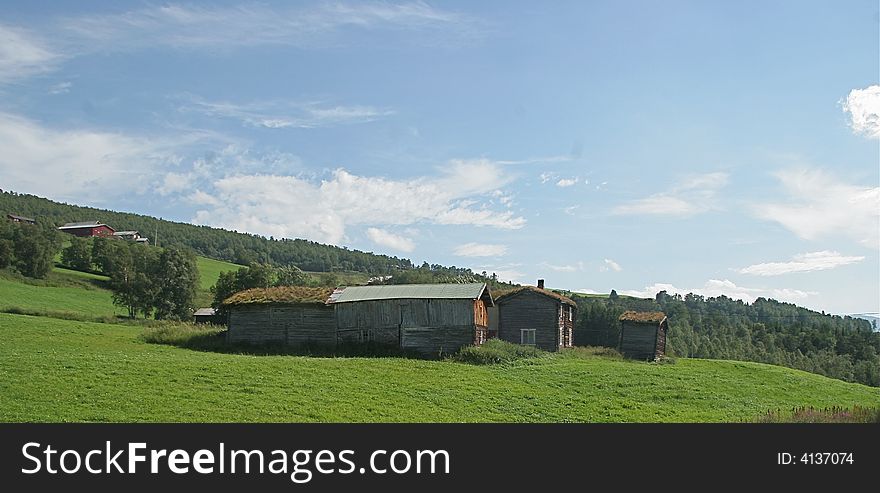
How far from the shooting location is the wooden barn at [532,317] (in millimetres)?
61375

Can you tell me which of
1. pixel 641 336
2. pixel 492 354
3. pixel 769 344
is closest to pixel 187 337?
pixel 492 354

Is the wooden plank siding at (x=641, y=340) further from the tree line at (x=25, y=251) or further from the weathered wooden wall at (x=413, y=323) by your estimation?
the tree line at (x=25, y=251)

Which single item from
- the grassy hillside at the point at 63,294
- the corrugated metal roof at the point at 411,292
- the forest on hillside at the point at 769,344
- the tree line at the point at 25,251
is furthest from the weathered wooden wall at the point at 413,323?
the tree line at the point at 25,251

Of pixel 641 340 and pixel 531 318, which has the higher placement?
pixel 531 318

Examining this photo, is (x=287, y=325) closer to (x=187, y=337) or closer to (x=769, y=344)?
(x=187, y=337)

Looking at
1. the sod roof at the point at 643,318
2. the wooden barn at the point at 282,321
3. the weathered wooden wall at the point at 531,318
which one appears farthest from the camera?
the weathered wooden wall at the point at 531,318

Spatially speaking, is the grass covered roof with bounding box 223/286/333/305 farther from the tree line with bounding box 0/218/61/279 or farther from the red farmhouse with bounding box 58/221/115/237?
the red farmhouse with bounding box 58/221/115/237

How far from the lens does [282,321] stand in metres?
53.2

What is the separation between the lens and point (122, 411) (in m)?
24.7

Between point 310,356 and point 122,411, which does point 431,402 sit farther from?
point 310,356

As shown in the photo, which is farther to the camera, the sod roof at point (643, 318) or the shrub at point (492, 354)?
the sod roof at point (643, 318)

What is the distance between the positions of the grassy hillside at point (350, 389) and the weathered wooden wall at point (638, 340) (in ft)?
38.3

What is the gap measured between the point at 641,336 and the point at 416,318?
70.8 feet

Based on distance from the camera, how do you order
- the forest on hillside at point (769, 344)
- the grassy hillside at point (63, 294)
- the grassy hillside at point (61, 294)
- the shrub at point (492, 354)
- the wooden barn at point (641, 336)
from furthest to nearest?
the forest on hillside at point (769, 344) → the grassy hillside at point (61, 294) → the grassy hillside at point (63, 294) → the wooden barn at point (641, 336) → the shrub at point (492, 354)
